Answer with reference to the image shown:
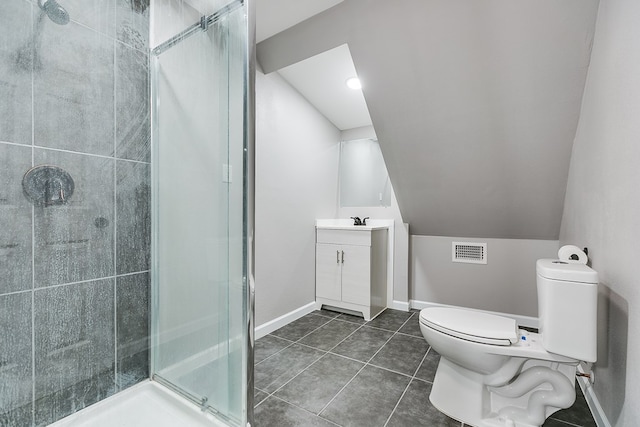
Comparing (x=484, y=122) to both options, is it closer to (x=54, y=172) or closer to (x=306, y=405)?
(x=306, y=405)

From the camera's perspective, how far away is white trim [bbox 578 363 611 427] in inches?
48.9

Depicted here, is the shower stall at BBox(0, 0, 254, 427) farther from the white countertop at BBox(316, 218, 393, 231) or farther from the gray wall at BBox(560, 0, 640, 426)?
the white countertop at BBox(316, 218, 393, 231)

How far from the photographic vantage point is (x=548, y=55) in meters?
1.45

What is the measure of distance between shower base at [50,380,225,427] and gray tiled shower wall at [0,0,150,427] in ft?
0.14

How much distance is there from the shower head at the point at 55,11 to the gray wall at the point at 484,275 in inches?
114

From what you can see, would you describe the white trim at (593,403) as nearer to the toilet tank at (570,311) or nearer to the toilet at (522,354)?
the toilet at (522,354)

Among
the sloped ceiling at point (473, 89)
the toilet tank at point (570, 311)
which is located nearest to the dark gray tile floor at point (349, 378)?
the toilet tank at point (570, 311)

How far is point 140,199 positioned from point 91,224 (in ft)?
0.75

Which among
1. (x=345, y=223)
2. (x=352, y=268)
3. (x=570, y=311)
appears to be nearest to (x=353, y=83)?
(x=345, y=223)

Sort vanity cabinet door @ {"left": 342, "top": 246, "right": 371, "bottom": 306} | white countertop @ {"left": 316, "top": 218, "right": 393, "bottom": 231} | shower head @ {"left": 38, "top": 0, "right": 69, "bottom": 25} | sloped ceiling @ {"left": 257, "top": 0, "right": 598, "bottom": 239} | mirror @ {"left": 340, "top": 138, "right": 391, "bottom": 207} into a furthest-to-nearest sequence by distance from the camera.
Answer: mirror @ {"left": 340, "top": 138, "right": 391, "bottom": 207} < white countertop @ {"left": 316, "top": 218, "right": 393, "bottom": 231} < vanity cabinet door @ {"left": 342, "top": 246, "right": 371, "bottom": 306} < sloped ceiling @ {"left": 257, "top": 0, "right": 598, "bottom": 239} < shower head @ {"left": 38, "top": 0, "right": 69, "bottom": 25}

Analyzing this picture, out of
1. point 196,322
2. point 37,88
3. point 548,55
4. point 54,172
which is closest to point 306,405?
point 196,322

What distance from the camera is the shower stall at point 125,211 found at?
3.43 ft

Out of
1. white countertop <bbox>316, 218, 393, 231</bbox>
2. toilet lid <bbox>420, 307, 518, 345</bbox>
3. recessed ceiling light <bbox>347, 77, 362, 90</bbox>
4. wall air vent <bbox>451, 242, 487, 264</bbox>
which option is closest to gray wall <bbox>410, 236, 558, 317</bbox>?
wall air vent <bbox>451, 242, 487, 264</bbox>

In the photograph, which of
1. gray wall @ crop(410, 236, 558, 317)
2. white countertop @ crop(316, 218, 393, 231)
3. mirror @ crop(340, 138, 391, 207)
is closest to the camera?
gray wall @ crop(410, 236, 558, 317)
